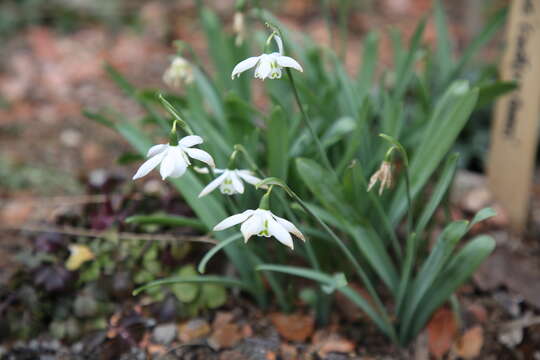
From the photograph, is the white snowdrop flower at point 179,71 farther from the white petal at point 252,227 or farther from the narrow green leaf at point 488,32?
the narrow green leaf at point 488,32

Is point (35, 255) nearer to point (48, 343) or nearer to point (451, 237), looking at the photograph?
point (48, 343)

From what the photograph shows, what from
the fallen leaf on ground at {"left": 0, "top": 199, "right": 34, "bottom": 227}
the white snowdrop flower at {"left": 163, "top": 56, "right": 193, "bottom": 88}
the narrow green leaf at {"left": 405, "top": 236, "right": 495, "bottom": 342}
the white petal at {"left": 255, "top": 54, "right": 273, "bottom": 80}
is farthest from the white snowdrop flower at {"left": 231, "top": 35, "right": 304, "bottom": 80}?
the fallen leaf on ground at {"left": 0, "top": 199, "right": 34, "bottom": 227}

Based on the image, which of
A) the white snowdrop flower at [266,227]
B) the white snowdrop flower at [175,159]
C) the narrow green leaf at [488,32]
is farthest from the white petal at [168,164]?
the narrow green leaf at [488,32]

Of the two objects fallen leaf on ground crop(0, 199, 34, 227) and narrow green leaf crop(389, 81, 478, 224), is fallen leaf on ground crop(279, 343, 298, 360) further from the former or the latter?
fallen leaf on ground crop(0, 199, 34, 227)

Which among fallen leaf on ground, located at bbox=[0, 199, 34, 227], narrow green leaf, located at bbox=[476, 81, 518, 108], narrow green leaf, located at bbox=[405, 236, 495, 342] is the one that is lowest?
narrow green leaf, located at bbox=[405, 236, 495, 342]

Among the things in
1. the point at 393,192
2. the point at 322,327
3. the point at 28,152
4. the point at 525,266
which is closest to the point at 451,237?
the point at 393,192

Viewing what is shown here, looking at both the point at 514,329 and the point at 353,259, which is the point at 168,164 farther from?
the point at 514,329
